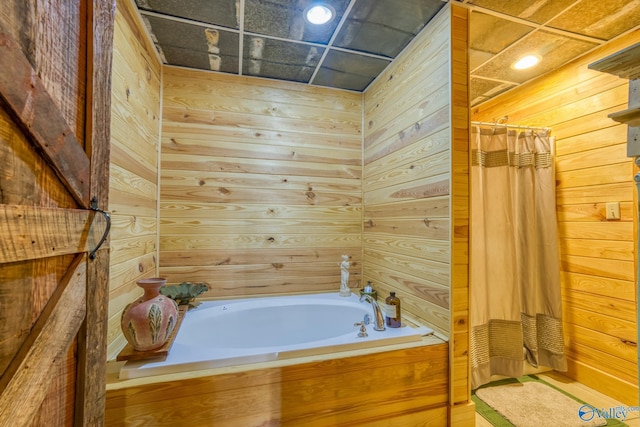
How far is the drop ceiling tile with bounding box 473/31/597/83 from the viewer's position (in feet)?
5.98

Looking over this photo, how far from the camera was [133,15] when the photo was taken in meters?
1.58

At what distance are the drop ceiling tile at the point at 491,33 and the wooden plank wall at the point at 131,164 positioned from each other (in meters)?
1.98

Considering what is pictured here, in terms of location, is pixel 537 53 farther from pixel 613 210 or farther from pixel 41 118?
pixel 41 118

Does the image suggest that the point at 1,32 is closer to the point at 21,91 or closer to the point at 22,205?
the point at 21,91

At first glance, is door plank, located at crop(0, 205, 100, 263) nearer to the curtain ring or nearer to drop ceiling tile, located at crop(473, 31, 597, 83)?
the curtain ring

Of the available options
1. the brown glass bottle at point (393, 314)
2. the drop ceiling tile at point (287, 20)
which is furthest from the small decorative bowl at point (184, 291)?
the drop ceiling tile at point (287, 20)

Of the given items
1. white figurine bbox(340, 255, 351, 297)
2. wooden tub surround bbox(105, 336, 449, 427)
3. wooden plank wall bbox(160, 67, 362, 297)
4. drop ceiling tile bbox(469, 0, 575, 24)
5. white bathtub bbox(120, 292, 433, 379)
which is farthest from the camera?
white figurine bbox(340, 255, 351, 297)

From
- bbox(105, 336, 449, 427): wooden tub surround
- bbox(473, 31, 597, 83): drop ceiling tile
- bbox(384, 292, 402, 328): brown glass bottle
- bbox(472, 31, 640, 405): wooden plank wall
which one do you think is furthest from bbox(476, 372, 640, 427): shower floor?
bbox(473, 31, 597, 83): drop ceiling tile

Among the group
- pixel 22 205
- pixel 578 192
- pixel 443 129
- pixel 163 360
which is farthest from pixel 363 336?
pixel 578 192

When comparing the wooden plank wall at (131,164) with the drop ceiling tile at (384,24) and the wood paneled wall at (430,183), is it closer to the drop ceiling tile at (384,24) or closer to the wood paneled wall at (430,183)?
the drop ceiling tile at (384,24)

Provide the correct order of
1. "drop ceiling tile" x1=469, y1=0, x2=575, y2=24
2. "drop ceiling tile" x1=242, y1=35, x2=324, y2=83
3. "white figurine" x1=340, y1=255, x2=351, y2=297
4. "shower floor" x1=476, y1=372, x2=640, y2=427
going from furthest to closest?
"white figurine" x1=340, y1=255, x2=351, y2=297
"drop ceiling tile" x1=242, y1=35, x2=324, y2=83
"shower floor" x1=476, y1=372, x2=640, y2=427
"drop ceiling tile" x1=469, y1=0, x2=575, y2=24

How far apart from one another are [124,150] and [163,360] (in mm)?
1105

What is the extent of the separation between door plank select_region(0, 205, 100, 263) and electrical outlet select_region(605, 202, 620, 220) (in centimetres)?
280

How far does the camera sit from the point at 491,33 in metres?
1.76
